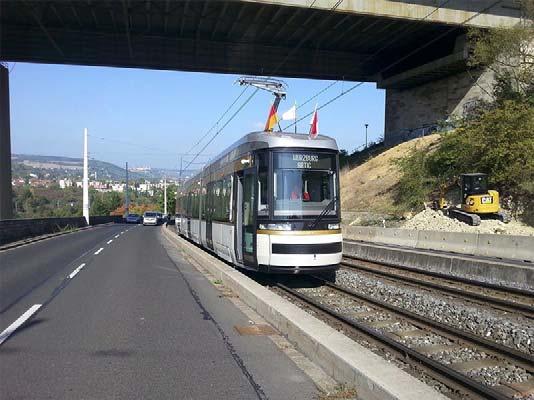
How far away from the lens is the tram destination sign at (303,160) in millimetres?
11844

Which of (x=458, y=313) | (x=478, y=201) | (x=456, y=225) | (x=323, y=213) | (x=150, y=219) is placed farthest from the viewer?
(x=150, y=219)

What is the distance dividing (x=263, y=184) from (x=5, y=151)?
102ft

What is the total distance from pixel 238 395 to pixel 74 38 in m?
37.1

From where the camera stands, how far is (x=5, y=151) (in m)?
37.2

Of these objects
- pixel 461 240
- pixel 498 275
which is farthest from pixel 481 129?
pixel 498 275

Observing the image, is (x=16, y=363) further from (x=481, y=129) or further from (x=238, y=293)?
(x=481, y=129)

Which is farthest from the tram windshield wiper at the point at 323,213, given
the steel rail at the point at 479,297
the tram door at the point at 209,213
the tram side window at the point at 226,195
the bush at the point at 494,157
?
the bush at the point at 494,157

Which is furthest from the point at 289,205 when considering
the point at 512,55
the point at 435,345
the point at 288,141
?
the point at 512,55

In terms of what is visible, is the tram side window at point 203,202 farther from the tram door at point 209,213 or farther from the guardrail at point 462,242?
the guardrail at point 462,242

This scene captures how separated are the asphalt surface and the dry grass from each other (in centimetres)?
2371

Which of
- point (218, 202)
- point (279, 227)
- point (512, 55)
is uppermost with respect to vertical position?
point (512, 55)

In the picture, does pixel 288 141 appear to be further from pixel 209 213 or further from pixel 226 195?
pixel 209 213

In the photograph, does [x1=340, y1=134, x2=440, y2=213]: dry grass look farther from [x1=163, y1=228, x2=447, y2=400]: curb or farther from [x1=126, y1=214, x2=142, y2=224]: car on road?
[x1=126, y1=214, x2=142, y2=224]: car on road

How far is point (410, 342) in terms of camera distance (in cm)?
765
